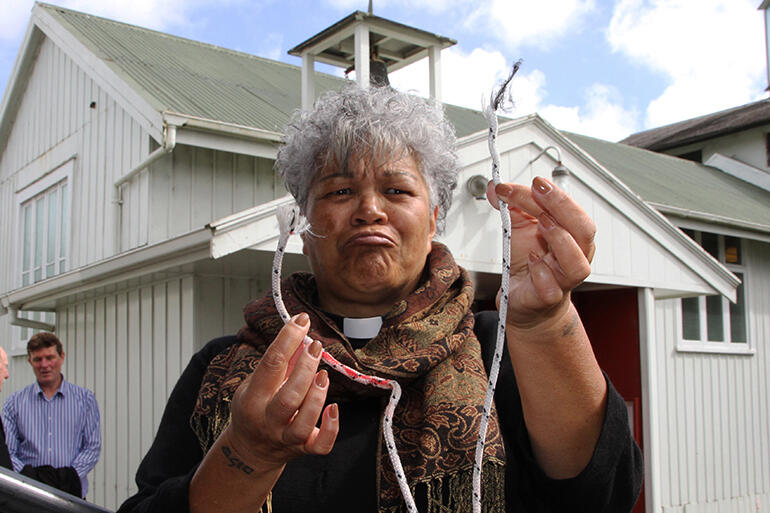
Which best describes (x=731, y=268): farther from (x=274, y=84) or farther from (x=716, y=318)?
(x=274, y=84)

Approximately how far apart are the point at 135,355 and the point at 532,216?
19.5 ft

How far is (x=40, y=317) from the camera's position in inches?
404

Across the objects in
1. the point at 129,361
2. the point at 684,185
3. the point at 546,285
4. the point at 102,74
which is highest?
the point at 102,74

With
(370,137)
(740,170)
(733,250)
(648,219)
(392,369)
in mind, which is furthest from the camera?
(740,170)

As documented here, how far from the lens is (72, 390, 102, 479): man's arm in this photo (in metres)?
5.80

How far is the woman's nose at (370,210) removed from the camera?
1.75 meters

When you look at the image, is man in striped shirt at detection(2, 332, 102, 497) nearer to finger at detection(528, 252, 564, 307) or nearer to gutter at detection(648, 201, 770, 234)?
finger at detection(528, 252, 564, 307)

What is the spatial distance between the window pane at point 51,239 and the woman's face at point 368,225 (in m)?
9.22

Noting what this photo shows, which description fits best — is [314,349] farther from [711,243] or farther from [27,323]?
[711,243]

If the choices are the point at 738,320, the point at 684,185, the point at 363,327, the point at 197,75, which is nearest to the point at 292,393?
the point at 363,327

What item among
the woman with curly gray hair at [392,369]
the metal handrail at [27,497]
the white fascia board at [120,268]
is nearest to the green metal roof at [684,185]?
the white fascia board at [120,268]

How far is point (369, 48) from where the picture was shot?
8188 mm

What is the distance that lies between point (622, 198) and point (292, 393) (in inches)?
240

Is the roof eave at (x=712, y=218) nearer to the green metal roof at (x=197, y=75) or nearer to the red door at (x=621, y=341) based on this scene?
the red door at (x=621, y=341)
